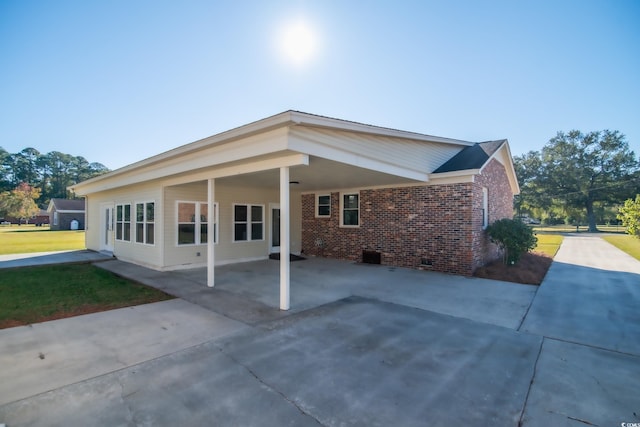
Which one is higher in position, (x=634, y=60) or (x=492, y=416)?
(x=634, y=60)

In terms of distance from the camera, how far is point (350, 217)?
12.0m

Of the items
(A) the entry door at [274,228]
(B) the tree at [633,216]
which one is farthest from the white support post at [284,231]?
(B) the tree at [633,216]

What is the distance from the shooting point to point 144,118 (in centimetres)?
1374

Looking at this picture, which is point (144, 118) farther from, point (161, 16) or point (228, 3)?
point (228, 3)

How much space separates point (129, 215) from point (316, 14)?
9.94 metres

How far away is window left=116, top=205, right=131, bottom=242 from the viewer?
11.8 metres

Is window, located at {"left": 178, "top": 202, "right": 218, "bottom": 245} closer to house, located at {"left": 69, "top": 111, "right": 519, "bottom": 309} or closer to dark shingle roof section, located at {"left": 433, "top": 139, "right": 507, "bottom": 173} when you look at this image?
house, located at {"left": 69, "top": 111, "right": 519, "bottom": 309}

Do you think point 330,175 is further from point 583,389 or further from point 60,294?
point 60,294

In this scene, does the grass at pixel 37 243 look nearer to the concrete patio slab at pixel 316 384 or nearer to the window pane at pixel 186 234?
the window pane at pixel 186 234

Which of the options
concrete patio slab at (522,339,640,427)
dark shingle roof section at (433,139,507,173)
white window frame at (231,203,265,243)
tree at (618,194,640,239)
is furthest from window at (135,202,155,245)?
tree at (618,194,640,239)

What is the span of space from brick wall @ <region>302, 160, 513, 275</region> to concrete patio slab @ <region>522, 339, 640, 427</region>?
525cm

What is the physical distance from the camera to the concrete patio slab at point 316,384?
2.66m

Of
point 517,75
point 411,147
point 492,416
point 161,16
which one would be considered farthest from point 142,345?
point 517,75

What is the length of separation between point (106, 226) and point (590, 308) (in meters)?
17.8
